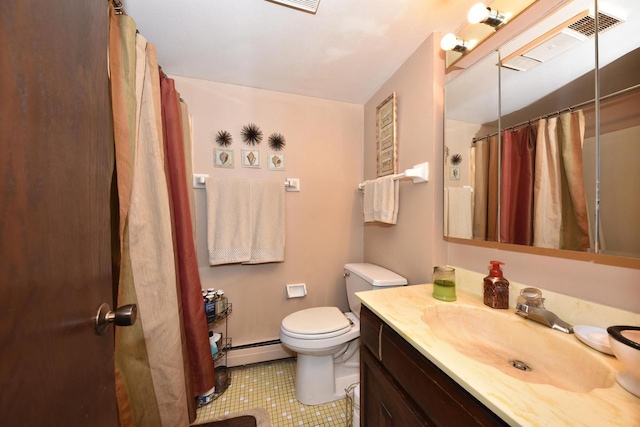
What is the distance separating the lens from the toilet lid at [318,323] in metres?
1.35

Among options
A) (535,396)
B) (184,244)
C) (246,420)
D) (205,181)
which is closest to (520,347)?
(535,396)

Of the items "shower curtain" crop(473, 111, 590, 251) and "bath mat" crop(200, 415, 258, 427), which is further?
"bath mat" crop(200, 415, 258, 427)

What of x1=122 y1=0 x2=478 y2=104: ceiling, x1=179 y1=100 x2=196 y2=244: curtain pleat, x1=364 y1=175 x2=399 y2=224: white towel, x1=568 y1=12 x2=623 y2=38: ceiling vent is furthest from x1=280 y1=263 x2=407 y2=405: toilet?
x1=122 y1=0 x2=478 y2=104: ceiling

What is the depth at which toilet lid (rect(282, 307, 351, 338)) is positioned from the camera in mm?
1349

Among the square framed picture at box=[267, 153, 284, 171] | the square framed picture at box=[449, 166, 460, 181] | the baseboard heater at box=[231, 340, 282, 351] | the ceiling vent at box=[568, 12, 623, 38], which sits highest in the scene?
the ceiling vent at box=[568, 12, 623, 38]

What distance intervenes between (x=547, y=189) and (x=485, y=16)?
69 centimetres

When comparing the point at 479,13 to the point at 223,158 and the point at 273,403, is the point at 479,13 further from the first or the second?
the point at 273,403

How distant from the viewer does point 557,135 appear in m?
0.77

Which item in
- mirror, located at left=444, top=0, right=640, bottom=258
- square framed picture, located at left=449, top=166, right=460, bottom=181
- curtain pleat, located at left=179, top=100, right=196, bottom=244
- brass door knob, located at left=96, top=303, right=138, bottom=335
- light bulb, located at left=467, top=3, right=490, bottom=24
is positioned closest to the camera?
brass door knob, located at left=96, top=303, right=138, bottom=335

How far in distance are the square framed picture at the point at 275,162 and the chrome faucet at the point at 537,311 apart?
60.7 inches

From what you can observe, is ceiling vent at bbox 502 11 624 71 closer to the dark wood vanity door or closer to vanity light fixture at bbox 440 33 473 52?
vanity light fixture at bbox 440 33 473 52

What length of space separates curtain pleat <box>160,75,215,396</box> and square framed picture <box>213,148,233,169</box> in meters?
0.35

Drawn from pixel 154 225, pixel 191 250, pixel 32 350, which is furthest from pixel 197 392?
pixel 32 350

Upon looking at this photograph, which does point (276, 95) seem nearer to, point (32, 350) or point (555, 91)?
point (555, 91)
